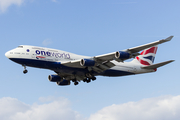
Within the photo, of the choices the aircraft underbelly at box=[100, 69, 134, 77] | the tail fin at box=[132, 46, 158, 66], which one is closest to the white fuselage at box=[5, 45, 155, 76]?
the aircraft underbelly at box=[100, 69, 134, 77]

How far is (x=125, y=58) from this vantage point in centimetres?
4059

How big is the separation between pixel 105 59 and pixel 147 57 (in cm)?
1483

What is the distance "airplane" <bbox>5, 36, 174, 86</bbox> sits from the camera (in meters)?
41.8

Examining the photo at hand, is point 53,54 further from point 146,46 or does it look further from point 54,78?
point 146,46

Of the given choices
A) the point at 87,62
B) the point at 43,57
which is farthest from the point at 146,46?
the point at 43,57

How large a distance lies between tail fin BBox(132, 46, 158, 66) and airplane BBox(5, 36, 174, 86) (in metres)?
2.45

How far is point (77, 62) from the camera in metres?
44.2

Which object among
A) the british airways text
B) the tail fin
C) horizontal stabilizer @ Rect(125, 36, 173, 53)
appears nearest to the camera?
horizontal stabilizer @ Rect(125, 36, 173, 53)

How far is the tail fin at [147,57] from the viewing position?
54444 mm

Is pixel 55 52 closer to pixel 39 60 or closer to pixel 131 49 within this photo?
pixel 39 60

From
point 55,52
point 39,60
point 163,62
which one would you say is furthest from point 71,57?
point 163,62

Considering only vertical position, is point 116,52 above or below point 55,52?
below

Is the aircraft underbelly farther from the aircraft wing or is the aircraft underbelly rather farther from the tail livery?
the tail livery

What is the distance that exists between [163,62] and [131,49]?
26.7ft
